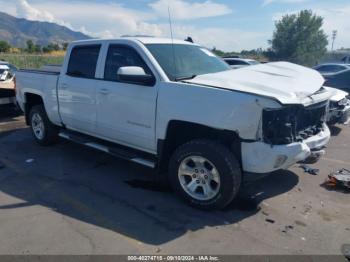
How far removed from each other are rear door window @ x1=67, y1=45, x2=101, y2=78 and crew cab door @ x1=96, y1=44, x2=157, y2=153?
0.31 metres

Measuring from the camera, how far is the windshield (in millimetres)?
4438

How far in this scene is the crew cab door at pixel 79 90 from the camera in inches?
205

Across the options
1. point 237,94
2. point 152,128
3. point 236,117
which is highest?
point 237,94

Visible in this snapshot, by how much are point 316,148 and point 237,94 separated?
1390 millimetres

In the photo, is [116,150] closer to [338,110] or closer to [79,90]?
[79,90]

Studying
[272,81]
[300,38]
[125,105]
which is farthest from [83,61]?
[300,38]

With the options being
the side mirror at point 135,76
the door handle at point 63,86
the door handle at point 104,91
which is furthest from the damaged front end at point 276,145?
the door handle at point 63,86

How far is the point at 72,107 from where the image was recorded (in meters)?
5.59

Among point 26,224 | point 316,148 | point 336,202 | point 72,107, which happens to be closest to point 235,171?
point 316,148

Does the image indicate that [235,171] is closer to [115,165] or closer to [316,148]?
[316,148]

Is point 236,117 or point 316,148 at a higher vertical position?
point 236,117

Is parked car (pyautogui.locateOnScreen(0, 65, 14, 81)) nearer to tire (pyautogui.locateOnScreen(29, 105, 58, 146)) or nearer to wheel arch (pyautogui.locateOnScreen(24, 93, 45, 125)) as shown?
wheel arch (pyautogui.locateOnScreen(24, 93, 45, 125))

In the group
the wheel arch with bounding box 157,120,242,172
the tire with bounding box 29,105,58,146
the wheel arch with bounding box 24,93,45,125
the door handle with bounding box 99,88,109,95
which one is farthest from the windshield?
the wheel arch with bounding box 24,93,45,125

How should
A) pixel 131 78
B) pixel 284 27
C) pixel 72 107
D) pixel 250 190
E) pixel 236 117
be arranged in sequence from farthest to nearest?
pixel 284 27 < pixel 72 107 < pixel 250 190 < pixel 131 78 < pixel 236 117
